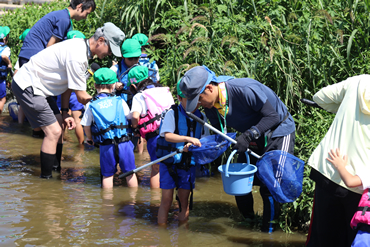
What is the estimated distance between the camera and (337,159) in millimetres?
2727

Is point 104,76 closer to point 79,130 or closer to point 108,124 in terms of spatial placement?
point 108,124

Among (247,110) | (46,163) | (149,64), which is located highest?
(149,64)

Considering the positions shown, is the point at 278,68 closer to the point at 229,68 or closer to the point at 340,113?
the point at 229,68

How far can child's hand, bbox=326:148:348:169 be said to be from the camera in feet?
8.87

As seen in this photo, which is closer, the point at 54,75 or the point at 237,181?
the point at 237,181

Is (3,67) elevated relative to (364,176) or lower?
elevated

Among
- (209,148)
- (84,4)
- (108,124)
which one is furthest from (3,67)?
(209,148)

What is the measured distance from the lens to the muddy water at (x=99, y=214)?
12.9ft

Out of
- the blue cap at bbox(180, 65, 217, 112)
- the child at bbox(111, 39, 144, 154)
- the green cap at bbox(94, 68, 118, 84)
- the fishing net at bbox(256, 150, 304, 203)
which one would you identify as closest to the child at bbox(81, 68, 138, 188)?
the green cap at bbox(94, 68, 118, 84)

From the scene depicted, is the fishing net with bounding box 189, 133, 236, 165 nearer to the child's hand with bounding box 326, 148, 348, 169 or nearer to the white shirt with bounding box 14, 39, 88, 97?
the child's hand with bounding box 326, 148, 348, 169

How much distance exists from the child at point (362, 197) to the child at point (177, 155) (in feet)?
4.85

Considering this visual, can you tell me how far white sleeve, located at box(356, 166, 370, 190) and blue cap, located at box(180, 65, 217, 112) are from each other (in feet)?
4.75

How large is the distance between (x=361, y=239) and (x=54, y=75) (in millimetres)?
4052

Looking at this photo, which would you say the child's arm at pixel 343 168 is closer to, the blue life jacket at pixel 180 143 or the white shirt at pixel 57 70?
the blue life jacket at pixel 180 143
